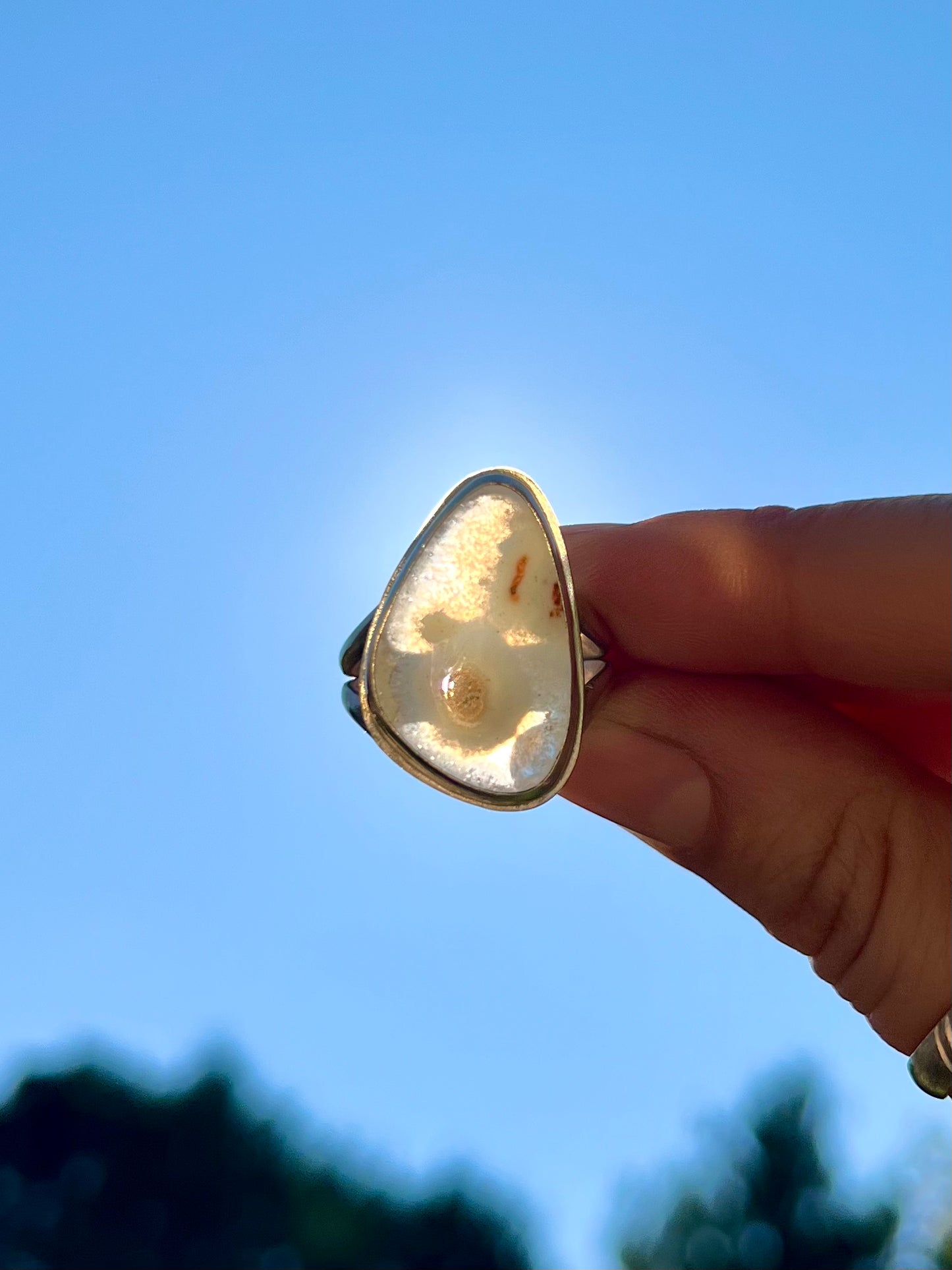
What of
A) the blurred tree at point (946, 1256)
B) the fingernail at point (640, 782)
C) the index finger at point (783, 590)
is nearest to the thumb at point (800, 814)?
the fingernail at point (640, 782)

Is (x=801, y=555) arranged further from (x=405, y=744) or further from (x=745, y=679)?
(x=405, y=744)

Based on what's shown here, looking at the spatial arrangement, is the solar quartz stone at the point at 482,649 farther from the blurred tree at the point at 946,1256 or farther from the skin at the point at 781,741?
the blurred tree at the point at 946,1256

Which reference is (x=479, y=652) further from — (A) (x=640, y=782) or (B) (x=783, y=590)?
(B) (x=783, y=590)

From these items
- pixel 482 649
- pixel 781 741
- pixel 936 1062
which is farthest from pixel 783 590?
pixel 936 1062

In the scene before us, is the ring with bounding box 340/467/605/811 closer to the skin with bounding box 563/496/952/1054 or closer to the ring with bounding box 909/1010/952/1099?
the skin with bounding box 563/496/952/1054

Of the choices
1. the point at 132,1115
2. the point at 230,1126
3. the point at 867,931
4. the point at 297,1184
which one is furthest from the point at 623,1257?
the point at 867,931

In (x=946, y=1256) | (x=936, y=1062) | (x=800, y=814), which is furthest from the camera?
(x=946, y=1256)

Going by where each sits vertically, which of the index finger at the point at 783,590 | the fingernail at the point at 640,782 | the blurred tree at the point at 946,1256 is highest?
the index finger at the point at 783,590

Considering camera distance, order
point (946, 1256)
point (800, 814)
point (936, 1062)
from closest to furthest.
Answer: point (936, 1062), point (800, 814), point (946, 1256)
